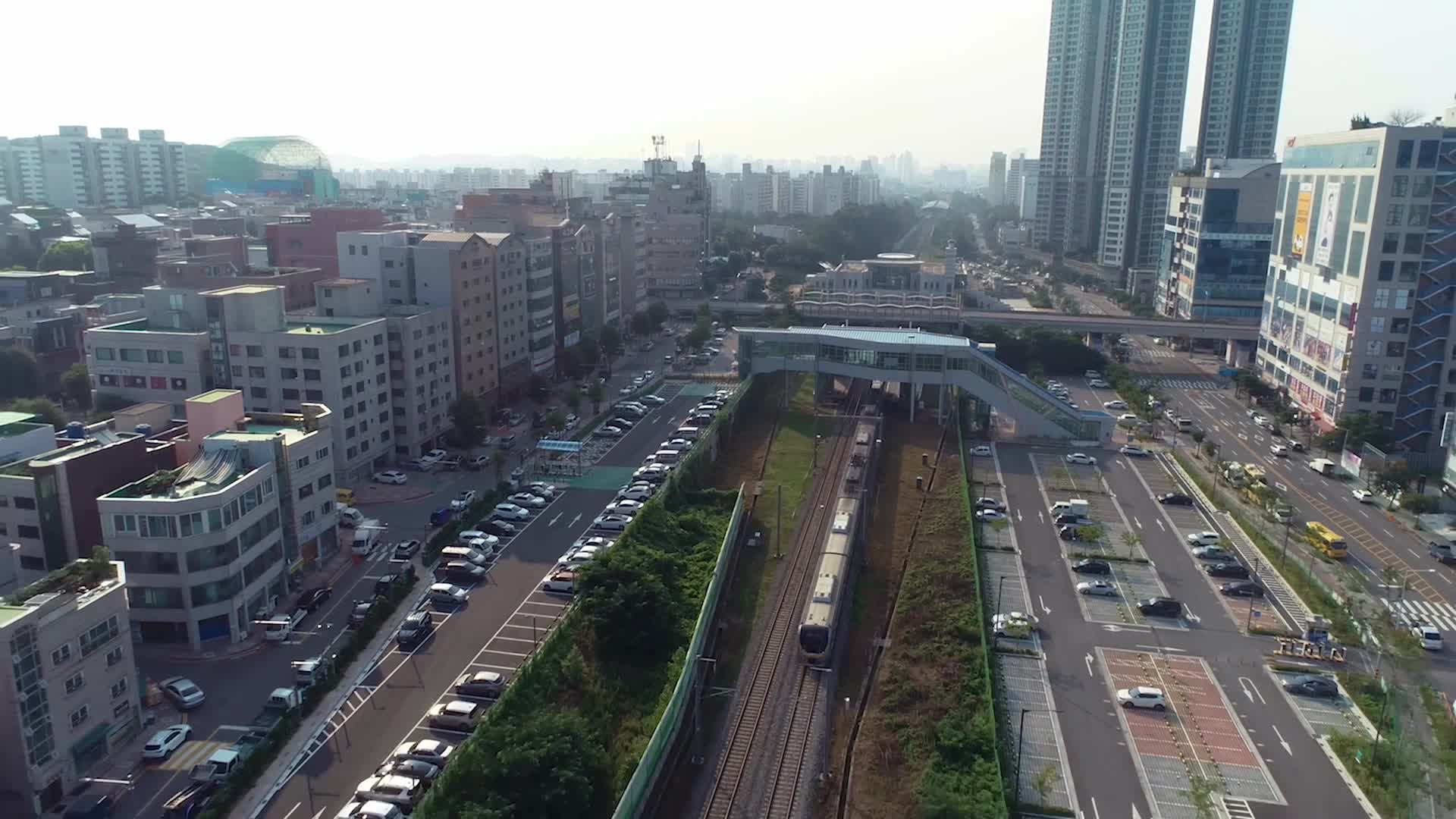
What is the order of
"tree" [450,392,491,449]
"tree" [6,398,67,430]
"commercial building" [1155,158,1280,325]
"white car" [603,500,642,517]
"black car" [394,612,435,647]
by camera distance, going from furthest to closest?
"commercial building" [1155,158,1280,325], "tree" [450,392,491,449], "tree" [6,398,67,430], "white car" [603,500,642,517], "black car" [394,612,435,647]

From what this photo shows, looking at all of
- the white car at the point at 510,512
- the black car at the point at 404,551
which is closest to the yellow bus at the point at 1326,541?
the white car at the point at 510,512

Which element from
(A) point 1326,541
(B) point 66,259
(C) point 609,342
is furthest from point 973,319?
(B) point 66,259

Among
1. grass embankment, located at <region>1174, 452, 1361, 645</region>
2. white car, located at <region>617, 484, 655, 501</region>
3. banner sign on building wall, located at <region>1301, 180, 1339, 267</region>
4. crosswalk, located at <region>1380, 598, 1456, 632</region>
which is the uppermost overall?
banner sign on building wall, located at <region>1301, 180, 1339, 267</region>

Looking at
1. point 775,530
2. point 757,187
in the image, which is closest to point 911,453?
point 775,530

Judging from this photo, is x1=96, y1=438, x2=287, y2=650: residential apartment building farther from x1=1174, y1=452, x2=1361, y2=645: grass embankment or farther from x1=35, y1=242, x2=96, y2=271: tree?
x1=35, y1=242, x2=96, y2=271: tree

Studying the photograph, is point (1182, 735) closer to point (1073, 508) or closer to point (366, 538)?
point (1073, 508)

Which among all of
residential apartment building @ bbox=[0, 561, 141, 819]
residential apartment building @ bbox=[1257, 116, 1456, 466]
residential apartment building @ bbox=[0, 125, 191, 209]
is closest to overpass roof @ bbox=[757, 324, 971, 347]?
residential apartment building @ bbox=[1257, 116, 1456, 466]

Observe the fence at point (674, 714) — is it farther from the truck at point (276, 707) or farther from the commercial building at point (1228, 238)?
the commercial building at point (1228, 238)
